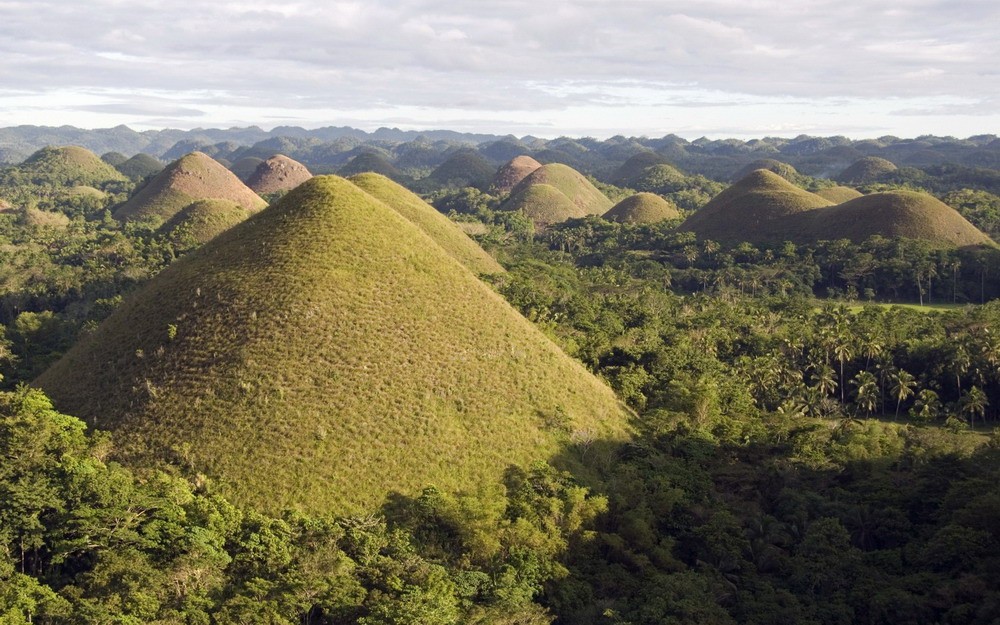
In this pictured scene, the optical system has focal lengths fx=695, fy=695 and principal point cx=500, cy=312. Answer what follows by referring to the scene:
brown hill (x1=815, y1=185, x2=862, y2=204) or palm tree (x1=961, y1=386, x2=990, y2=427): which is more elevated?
brown hill (x1=815, y1=185, x2=862, y2=204)

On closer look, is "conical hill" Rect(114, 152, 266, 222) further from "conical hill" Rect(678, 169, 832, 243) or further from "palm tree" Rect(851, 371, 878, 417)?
"palm tree" Rect(851, 371, 878, 417)

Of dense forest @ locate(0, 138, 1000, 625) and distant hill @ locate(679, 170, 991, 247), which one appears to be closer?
dense forest @ locate(0, 138, 1000, 625)

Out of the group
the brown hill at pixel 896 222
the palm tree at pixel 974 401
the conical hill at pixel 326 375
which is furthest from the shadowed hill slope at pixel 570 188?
the conical hill at pixel 326 375

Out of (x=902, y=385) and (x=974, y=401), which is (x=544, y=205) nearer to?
(x=902, y=385)

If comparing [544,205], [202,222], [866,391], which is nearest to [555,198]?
[544,205]

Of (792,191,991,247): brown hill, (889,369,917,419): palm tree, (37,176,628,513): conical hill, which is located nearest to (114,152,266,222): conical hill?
(37,176,628,513): conical hill

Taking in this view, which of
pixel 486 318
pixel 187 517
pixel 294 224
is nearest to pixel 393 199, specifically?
pixel 294 224

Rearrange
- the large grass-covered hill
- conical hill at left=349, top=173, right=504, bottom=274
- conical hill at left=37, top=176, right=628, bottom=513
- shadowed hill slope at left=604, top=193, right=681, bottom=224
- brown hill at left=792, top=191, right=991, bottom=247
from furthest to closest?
the large grass-covered hill, shadowed hill slope at left=604, top=193, right=681, bottom=224, brown hill at left=792, top=191, right=991, bottom=247, conical hill at left=349, top=173, right=504, bottom=274, conical hill at left=37, top=176, right=628, bottom=513
